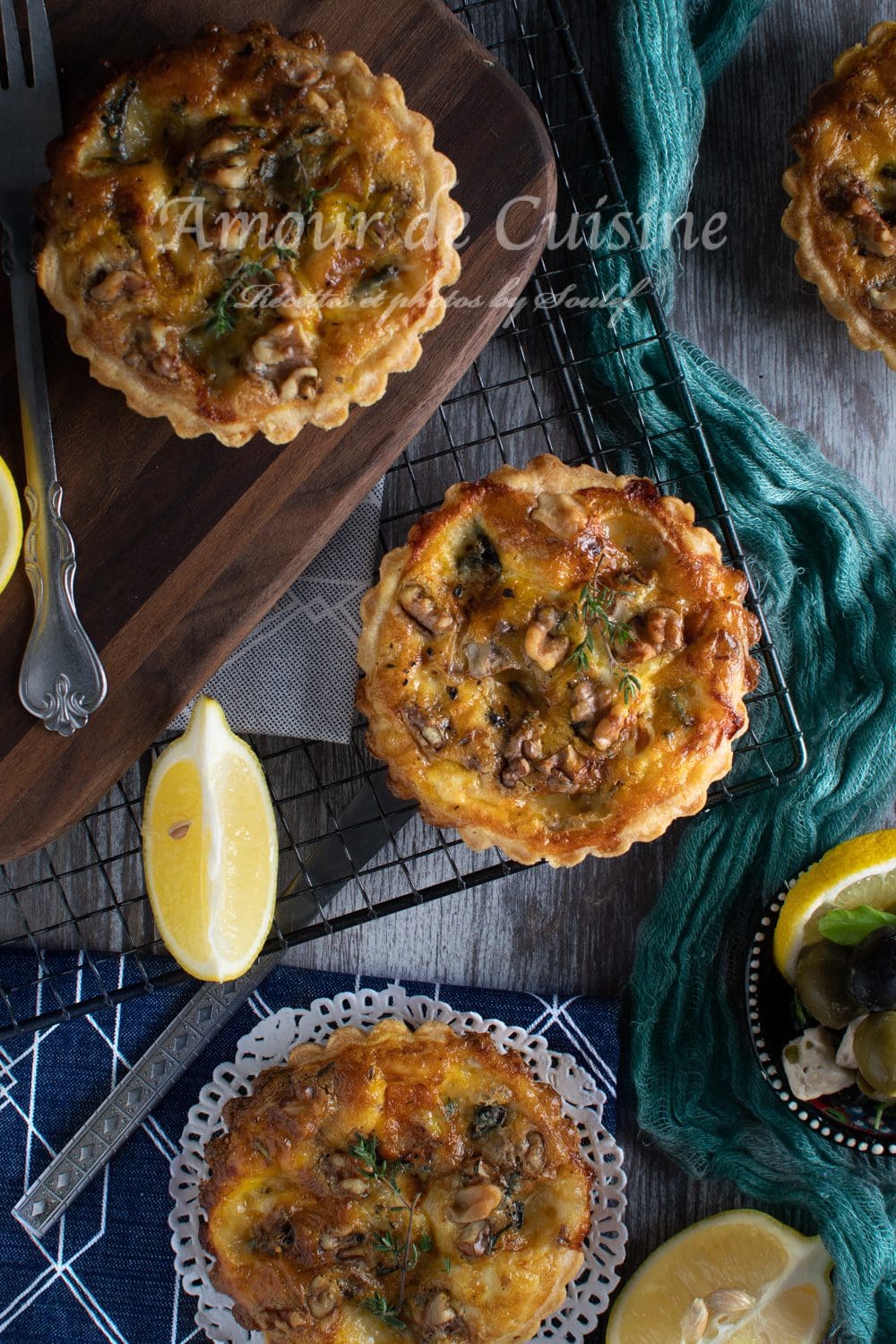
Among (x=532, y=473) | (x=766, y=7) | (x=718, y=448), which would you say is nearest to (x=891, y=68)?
(x=766, y=7)

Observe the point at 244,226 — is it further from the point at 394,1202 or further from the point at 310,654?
the point at 394,1202

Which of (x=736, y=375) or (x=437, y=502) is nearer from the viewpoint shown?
(x=437, y=502)

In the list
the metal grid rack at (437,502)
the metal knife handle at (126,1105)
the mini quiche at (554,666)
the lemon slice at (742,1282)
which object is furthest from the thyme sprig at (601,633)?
the lemon slice at (742,1282)

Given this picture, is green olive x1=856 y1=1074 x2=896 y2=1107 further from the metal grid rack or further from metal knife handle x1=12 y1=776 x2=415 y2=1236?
metal knife handle x1=12 y1=776 x2=415 y2=1236

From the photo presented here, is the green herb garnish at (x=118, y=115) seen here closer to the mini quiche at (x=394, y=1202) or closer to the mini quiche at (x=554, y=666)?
the mini quiche at (x=554, y=666)

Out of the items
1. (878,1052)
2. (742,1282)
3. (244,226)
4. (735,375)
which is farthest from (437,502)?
(742,1282)

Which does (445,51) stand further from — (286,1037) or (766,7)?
(286,1037)

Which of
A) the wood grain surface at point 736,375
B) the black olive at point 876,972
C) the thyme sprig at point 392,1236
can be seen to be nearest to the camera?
the black olive at point 876,972
